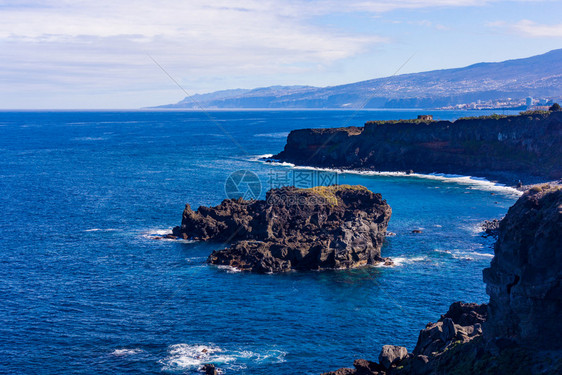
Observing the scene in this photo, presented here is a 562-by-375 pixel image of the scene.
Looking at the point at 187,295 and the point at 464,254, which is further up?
the point at 464,254

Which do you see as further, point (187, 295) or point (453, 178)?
point (453, 178)

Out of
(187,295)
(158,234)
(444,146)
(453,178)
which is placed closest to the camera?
(187,295)

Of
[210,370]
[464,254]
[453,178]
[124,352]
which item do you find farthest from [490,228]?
[124,352]

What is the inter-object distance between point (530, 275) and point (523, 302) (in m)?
1.68

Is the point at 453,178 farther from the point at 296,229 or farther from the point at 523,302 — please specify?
the point at 523,302

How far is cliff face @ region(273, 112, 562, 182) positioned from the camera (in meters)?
140

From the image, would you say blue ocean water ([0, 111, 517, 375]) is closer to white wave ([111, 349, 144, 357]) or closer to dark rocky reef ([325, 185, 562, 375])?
white wave ([111, 349, 144, 357])

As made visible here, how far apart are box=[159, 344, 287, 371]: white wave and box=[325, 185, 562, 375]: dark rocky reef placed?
1530 centimetres

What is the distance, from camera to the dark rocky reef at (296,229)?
2820 inches

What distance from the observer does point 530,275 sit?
3231cm

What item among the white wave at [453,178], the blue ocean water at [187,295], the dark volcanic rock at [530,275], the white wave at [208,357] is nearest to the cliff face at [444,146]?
the white wave at [453,178]

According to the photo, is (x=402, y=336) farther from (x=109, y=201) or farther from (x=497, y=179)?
(x=497, y=179)

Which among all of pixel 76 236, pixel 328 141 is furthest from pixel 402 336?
pixel 328 141

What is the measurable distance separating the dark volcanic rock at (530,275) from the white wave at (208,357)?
1998cm
